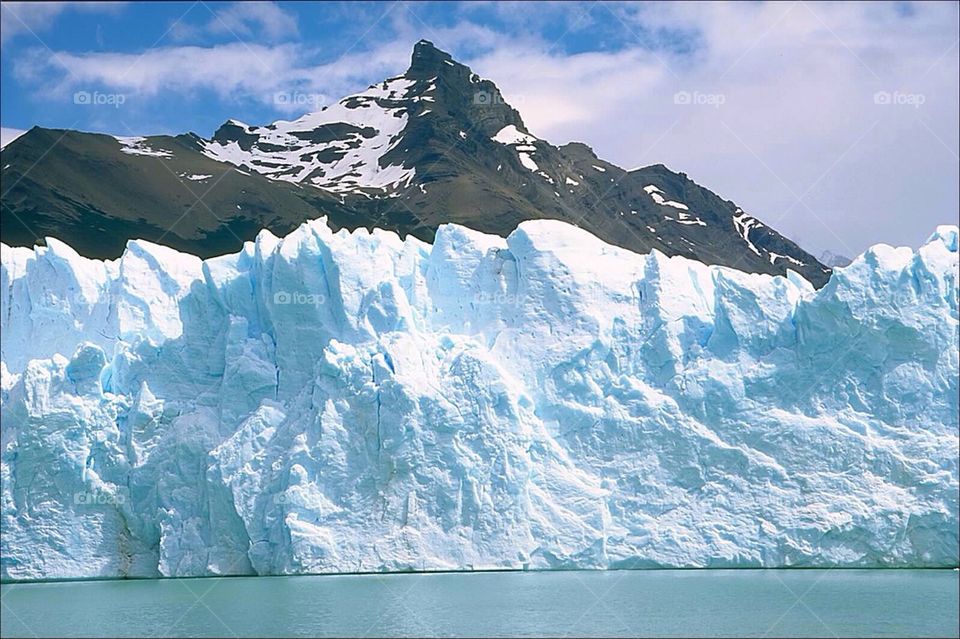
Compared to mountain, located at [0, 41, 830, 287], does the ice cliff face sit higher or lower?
lower

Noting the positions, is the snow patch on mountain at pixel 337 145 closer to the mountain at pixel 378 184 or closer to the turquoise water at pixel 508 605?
the mountain at pixel 378 184

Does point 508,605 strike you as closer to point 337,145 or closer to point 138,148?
point 138,148

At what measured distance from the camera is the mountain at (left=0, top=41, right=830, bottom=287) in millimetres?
65000

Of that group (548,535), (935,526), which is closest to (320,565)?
(548,535)

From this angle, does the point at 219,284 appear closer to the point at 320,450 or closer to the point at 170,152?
the point at 320,450

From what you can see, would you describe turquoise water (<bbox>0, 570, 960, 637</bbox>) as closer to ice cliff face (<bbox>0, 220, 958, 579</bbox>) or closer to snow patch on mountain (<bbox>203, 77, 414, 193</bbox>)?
ice cliff face (<bbox>0, 220, 958, 579</bbox>)

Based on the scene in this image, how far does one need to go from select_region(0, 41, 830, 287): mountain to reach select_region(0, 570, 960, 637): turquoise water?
3906cm

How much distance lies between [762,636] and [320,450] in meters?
10.3

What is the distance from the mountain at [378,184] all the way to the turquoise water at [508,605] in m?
39.1

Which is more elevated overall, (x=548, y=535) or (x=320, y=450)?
(x=320, y=450)

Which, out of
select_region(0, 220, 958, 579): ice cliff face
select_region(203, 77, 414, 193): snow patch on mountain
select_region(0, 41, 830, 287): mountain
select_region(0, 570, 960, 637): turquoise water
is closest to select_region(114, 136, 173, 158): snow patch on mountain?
select_region(0, 41, 830, 287): mountain

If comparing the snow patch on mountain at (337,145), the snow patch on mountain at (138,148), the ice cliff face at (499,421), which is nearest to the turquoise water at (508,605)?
the ice cliff face at (499,421)

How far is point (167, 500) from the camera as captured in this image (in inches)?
1003

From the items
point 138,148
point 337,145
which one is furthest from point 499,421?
point 337,145
